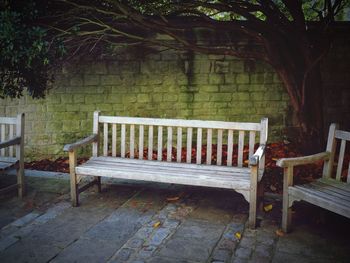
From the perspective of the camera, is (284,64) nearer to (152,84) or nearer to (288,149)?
(288,149)

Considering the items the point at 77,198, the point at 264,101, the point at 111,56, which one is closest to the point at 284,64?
the point at 264,101

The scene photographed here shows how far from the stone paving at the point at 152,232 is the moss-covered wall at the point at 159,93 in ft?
7.92

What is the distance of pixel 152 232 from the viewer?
13.1ft

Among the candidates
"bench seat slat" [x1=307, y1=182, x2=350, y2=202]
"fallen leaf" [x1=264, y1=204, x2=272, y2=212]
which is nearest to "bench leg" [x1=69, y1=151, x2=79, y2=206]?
"fallen leaf" [x1=264, y1=204, x2=272, y2=212]

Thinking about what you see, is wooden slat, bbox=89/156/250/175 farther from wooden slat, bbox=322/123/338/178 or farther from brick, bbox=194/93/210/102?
brick, bbox=194/93/210/102

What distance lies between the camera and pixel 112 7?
18.1 feet

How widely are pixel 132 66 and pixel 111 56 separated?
434 mm

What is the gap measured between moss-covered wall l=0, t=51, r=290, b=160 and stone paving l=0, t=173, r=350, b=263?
2.42m

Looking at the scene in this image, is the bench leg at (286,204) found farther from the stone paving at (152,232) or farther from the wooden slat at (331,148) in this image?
the wooden slat at (331,148)

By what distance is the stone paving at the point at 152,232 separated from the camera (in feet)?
11.5

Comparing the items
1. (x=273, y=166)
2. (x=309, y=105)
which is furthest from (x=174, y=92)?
(x=309, y=105)

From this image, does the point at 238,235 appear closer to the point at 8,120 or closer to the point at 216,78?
the point at 8,120

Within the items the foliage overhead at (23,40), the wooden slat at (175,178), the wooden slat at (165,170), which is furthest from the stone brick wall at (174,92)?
the wooden slat at (175,178)

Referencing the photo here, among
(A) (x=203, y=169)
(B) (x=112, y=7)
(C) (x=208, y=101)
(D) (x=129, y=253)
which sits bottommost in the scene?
(D) (x=129, y=253)
